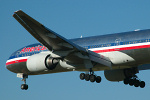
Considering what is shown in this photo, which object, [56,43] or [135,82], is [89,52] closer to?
[56,43]

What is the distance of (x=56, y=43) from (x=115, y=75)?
30.9 ft

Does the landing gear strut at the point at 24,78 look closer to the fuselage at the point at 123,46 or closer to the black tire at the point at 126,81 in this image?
the fuselage at the point at 123,46

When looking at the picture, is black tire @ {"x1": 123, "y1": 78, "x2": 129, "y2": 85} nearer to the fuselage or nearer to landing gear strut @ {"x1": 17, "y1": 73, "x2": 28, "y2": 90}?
the fuselage

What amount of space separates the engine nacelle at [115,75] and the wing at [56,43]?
4967 mm

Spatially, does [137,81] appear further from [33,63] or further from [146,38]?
[33,63]

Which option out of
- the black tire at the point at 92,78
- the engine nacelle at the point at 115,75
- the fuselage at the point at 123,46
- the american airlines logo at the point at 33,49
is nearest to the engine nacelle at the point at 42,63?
the black tire at the point at 92,78

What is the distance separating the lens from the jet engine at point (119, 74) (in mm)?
37594

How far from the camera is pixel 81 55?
32.1 m

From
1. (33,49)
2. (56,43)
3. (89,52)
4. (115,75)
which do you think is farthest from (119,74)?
(56,43)

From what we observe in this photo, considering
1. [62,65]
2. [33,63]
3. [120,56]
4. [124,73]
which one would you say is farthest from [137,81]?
[33,63]

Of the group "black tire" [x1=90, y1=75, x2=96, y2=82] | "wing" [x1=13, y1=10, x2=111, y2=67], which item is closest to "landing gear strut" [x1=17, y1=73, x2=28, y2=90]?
"wing" [x1=13, y1=10, x2=111, y2=67]

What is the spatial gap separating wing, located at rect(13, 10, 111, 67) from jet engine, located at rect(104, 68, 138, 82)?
16.0 ft

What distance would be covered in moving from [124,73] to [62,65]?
699 cm

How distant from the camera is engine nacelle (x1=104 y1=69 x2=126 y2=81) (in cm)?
3803
